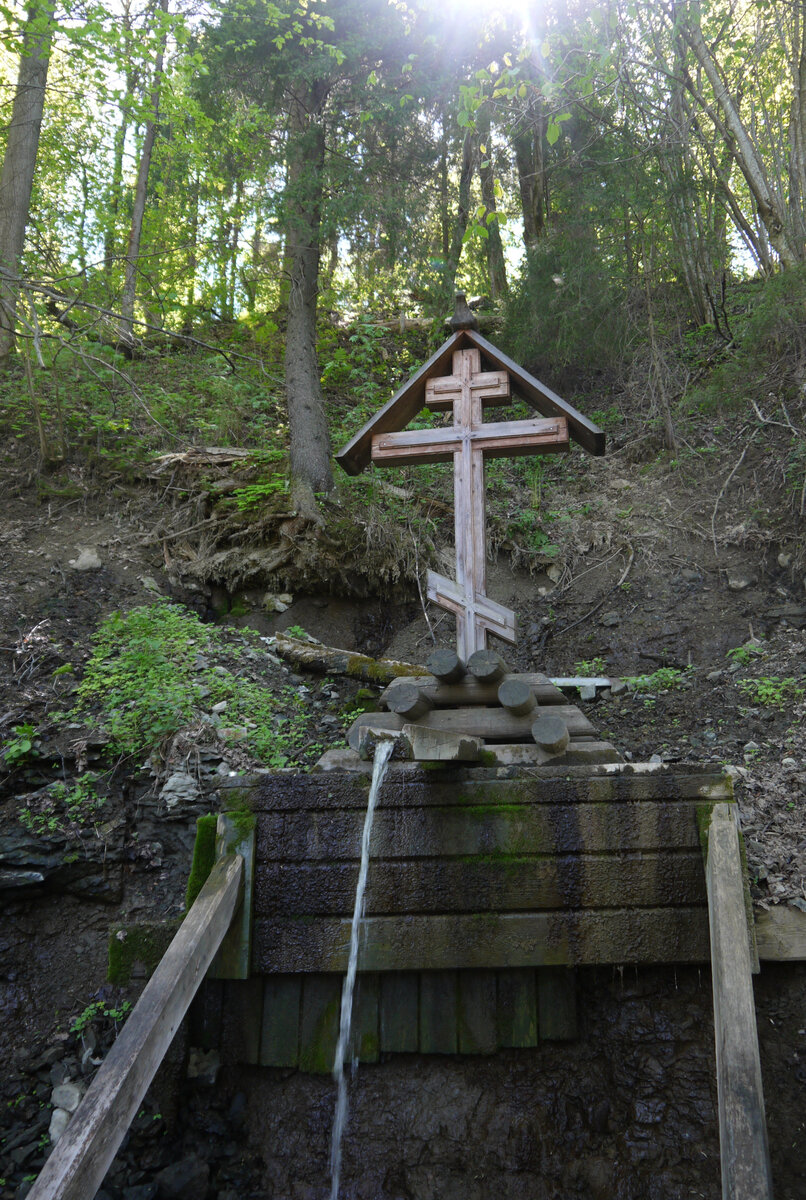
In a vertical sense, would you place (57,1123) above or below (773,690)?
below

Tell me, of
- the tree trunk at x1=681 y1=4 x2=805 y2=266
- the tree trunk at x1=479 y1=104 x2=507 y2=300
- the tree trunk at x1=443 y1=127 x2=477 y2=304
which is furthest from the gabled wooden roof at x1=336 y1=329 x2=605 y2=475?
the tree trunk at x1=479 y1=104 x2=507 y2=300

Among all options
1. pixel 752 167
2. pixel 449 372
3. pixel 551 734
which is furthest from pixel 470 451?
pixel 752 167

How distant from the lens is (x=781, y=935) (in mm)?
3695

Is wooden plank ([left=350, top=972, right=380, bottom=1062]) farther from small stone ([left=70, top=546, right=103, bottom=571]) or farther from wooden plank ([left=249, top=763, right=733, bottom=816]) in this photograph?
small stone ([left=70, top=546, right=103, bottom=571])

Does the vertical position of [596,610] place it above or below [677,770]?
A: above

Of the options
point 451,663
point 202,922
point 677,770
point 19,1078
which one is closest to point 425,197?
point 451,663

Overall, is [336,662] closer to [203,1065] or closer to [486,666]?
[486,666]

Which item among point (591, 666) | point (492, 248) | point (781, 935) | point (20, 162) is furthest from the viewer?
point (492, 248)

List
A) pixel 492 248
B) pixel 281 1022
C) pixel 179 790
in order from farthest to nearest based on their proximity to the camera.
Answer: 1. pixel 492 248
2. pixel 179 790
3. pixel 281 1022

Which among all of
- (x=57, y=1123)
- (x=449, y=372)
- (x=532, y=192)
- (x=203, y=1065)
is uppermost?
(x=532, y=192)

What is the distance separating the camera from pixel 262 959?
374 cm

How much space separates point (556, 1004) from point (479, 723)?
1475mm

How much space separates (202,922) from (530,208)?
1300 centimetres

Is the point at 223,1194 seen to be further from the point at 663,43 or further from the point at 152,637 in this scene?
the point at 663,43
